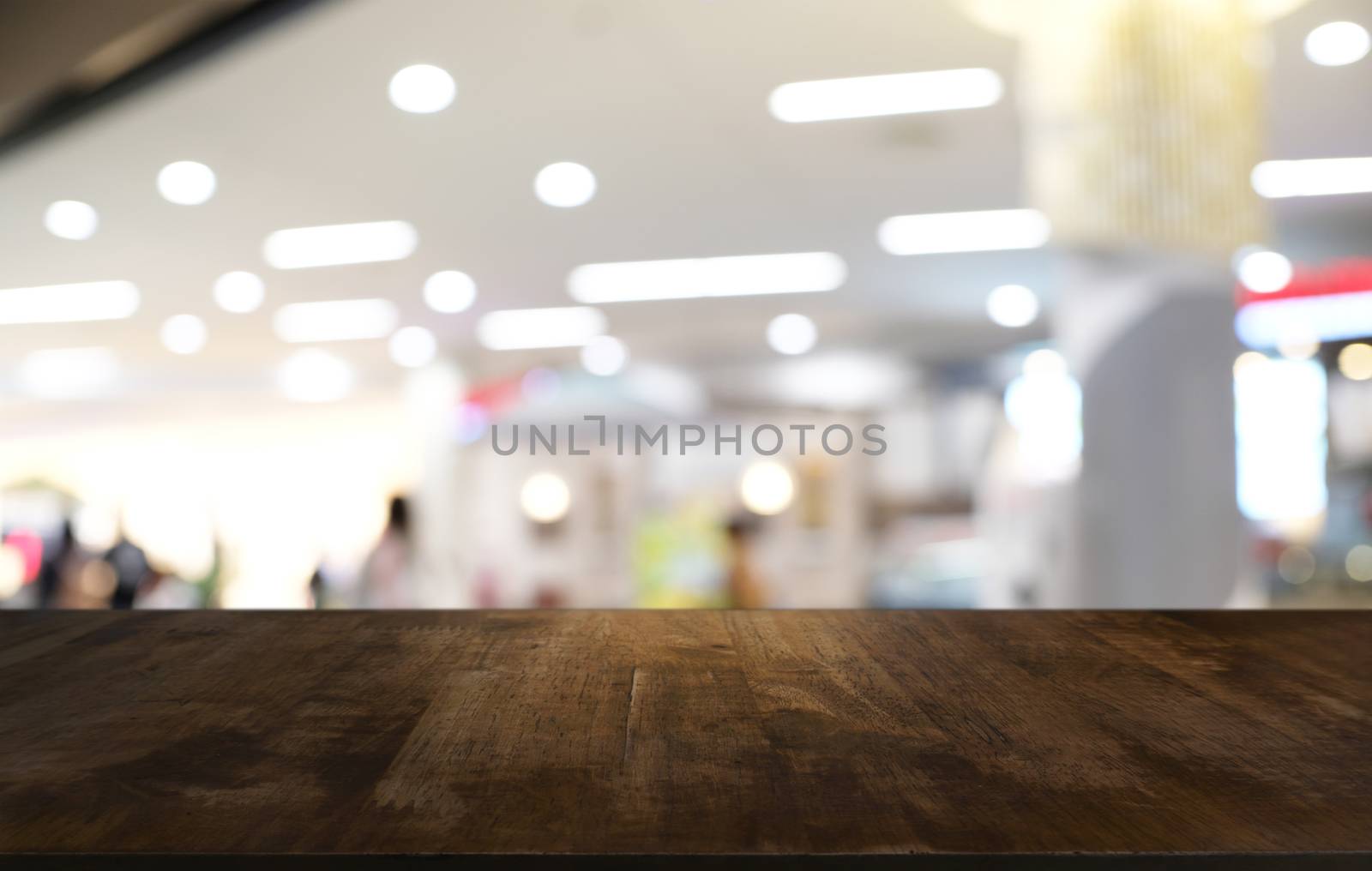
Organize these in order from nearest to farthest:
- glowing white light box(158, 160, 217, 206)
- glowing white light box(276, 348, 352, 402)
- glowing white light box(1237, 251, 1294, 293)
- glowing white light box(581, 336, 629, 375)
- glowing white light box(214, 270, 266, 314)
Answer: glowing white light box(158, 160, 217, 206)
glowing white light box(1237, 251, 1294, 293)
glowing white light box(214, 270, 266, 314)
glowing white light box(581, 336, 629, 375)
glowing white light box(276, 348, 352, 402)

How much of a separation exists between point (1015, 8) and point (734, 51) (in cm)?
90

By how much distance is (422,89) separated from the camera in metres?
3.56

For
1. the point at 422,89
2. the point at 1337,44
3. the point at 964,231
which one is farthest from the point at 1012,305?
the point at 422,89

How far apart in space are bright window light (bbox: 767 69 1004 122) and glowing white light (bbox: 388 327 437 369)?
2.70 metres

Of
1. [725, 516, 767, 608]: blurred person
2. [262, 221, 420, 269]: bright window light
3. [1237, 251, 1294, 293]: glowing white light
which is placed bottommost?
[725, 516, 767, 608]: blurred person

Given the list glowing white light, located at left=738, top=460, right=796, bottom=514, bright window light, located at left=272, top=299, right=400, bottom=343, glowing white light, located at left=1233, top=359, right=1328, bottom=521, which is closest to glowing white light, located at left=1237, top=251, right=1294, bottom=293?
glowing white light, located at left=1233, top=359, right=1328, bottom=521

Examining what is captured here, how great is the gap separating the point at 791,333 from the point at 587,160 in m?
1.89

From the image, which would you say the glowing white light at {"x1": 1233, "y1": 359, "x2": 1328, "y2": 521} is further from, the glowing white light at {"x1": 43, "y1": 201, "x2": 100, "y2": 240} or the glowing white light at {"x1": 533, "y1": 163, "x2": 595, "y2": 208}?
the glowing white light at {"x1": 43, "y1": 201, "x2": 100, "y2": 240}

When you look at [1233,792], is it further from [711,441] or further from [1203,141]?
[711,441]

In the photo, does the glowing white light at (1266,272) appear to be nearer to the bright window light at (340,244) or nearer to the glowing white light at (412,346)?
the bright window light at (340,244)

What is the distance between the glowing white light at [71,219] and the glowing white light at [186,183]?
0.42 m

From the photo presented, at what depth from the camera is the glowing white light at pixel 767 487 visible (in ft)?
18.2

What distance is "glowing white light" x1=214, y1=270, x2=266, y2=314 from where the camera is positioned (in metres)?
5.05

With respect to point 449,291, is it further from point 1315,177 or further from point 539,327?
point 1315,177
